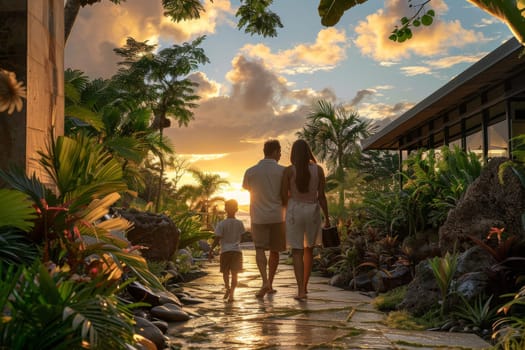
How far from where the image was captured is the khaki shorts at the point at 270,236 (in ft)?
25.8

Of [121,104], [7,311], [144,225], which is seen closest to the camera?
[7,311]

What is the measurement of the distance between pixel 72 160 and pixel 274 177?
127 inches

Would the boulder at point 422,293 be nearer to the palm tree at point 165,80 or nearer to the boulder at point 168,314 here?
the boulder at point 168,314

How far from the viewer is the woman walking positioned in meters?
7.64

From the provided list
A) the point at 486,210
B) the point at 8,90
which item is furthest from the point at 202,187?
the point at 8,90

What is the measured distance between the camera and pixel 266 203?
7.84m

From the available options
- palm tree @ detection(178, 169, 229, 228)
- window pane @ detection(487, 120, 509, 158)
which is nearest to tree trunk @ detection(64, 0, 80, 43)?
window pane @ detection(487, 120, 509, 158)

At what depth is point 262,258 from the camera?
8.00 m

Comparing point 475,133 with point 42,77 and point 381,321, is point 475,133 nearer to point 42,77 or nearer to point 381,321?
point 381,321

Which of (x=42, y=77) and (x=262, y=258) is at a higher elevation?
(x=42, y=77)

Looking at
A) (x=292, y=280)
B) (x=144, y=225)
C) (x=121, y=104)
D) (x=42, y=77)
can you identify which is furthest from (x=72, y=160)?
(x=121, y=104)

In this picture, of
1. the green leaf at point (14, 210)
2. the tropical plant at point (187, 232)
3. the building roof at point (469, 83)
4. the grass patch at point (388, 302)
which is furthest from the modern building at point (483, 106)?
the green leaf at point (14, 210)

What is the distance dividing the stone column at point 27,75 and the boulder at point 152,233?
3.96 metres

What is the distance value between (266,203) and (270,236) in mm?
436
